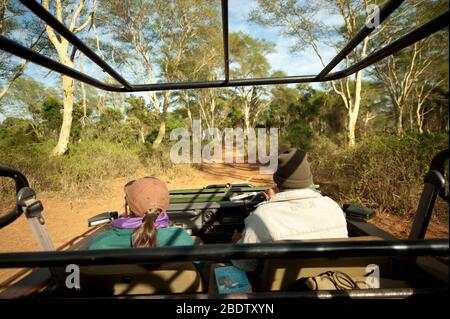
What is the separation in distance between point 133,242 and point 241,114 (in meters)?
28.7

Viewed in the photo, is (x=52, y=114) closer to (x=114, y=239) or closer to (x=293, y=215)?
(x=114, y=239)

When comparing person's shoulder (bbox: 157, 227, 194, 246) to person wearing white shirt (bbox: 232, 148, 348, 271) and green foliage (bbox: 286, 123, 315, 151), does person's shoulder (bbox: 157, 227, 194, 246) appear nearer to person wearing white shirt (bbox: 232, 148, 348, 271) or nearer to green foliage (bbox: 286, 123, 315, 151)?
person wearing white shirt (bbox: 232, 148, 348, 271)

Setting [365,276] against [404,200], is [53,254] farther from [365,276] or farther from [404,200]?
[404,200]

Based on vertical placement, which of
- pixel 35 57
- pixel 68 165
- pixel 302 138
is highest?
pixel 35 57

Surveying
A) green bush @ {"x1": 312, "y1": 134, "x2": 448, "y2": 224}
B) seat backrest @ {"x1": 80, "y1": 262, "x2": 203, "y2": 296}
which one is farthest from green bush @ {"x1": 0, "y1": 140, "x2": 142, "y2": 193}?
seat backrest @ {"x1": 80, "y1": 262, "x2": 203, "y2": 296}

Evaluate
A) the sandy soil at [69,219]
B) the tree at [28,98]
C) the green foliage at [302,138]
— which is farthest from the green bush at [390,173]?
the tree at [28,98]

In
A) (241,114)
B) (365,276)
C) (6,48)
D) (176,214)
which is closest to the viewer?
(6,48)

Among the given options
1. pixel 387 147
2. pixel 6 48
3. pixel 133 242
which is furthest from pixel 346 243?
pixel 387 147

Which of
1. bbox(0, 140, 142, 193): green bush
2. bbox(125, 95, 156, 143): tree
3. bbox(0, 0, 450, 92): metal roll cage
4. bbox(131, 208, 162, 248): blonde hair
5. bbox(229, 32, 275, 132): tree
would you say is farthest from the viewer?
bbox(229, 32, 275, 132): tree

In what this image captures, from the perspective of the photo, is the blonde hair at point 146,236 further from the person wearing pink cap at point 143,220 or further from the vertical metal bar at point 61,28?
the vertical metal bar at point 61,28

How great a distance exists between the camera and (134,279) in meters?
1.05

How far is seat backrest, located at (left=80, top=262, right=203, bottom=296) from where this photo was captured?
3.40 feet

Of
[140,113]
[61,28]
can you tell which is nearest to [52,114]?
[140,113]

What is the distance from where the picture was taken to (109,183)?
328 inches
